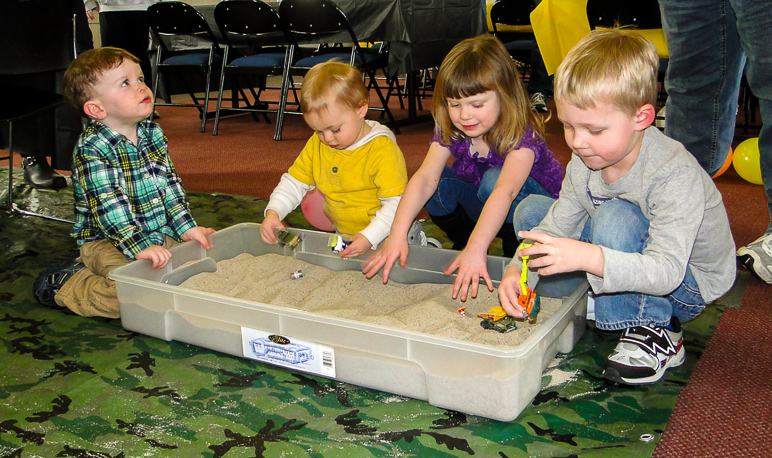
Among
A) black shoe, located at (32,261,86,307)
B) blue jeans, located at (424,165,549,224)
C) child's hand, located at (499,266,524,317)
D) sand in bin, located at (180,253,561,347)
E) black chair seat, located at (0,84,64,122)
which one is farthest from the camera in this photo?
black chair seat, located at (0,84,64,122)

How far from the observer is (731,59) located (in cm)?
163

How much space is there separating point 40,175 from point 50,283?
1399mm

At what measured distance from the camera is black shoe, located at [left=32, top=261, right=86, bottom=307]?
1.51m

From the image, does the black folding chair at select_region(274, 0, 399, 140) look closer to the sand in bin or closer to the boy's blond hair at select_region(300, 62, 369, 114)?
the boy's blond hair at select_region(300, 62, 369, 114)

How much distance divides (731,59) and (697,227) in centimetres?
85

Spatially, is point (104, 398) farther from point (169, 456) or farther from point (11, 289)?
point (11, 289)

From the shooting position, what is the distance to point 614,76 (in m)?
1.00

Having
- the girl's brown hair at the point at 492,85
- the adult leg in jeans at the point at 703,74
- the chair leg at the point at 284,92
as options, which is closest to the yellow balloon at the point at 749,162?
the adult leg in jeans at the point at 703,74

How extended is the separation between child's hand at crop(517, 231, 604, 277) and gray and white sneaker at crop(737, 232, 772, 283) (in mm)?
724

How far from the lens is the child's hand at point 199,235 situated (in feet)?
5.16

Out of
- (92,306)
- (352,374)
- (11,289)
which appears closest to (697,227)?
(352,374)

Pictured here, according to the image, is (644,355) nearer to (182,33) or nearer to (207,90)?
(207,90)

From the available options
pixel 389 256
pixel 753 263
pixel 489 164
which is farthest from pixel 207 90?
pixel 753 263

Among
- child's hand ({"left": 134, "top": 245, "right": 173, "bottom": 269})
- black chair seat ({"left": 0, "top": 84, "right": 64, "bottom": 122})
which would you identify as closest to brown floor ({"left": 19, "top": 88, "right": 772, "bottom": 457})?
black chair seat ({"left": 0, "top": 84, "right": 64, "bottom": 122})
